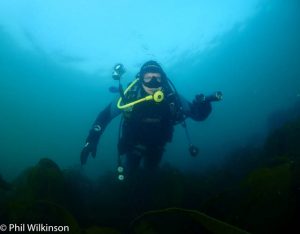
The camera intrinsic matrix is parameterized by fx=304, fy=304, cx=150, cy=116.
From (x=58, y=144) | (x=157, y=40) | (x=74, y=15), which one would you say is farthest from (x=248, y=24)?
(x=58, y=144)

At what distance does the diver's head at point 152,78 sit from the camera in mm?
5551

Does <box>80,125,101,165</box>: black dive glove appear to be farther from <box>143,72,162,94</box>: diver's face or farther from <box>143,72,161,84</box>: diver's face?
<box>143,72,161,84</box>: diver's face

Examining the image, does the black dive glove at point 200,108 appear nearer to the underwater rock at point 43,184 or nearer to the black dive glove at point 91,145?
the black dive glove at point 91,145

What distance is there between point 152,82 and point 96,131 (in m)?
1.35

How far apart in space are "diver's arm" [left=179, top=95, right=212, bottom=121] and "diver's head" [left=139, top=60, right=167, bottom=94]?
55 centimetres

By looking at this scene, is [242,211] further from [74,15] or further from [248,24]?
[248,24]

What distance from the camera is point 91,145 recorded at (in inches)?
198

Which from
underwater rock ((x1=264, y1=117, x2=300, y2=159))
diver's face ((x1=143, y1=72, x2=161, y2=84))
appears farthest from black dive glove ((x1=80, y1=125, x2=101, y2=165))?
underwater rock ((x1=264, y1=117, x2=300, y2=159))

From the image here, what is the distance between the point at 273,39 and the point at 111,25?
25.6 meters

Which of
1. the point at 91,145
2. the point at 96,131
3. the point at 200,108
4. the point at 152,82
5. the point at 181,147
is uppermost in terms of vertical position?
the point at 181,147

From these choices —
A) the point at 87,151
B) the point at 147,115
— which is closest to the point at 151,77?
the point at 147,115

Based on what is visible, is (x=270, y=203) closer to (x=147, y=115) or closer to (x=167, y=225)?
(x=167, y=225)

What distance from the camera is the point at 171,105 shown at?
17.2ft

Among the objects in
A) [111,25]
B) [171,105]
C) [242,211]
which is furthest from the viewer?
[111,25]
